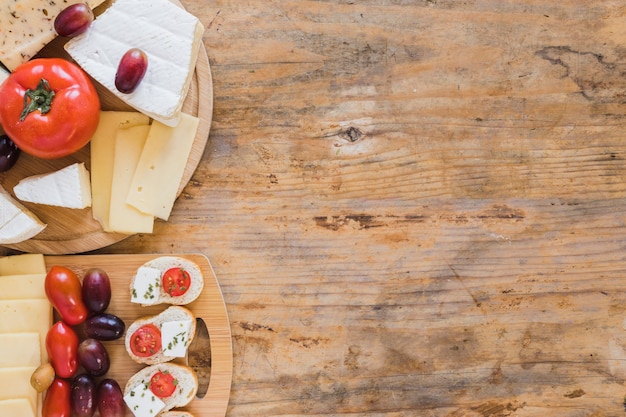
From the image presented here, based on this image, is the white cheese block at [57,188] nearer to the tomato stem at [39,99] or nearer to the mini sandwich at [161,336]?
the tomato stem at [39,99]

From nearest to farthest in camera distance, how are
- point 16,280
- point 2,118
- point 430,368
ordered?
point 2,118 → point 16,280 → point 430,368

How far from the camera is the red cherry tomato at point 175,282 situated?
2.06 metres

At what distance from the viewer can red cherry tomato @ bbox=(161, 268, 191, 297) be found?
2.06 meters

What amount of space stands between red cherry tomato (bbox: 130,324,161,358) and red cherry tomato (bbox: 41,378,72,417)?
256mm

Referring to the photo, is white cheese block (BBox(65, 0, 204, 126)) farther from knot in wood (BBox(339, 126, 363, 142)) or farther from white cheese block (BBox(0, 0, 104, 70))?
knot in wood (BBox(339, 126, 363, 142))

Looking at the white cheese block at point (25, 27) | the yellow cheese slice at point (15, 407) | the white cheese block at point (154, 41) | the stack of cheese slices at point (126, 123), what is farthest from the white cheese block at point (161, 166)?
the yellow cheese slice at point (15, 407)

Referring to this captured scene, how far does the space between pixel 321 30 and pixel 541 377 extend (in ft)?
4.81

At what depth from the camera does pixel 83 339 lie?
2.14 meters

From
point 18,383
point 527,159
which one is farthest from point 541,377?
point 18,383

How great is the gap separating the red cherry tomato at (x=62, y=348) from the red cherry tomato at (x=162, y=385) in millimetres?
271

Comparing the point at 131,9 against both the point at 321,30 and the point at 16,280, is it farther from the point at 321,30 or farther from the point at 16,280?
the point at 16,280

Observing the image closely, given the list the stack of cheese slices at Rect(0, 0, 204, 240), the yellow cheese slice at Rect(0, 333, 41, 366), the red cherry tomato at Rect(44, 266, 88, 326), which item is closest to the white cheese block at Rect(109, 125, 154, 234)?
Answer: the stack of cheese slices at Rect(0, 0, 204, 240)

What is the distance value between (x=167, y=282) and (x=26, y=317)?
1.61 feet

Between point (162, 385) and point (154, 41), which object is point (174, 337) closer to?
point (162, 385)
